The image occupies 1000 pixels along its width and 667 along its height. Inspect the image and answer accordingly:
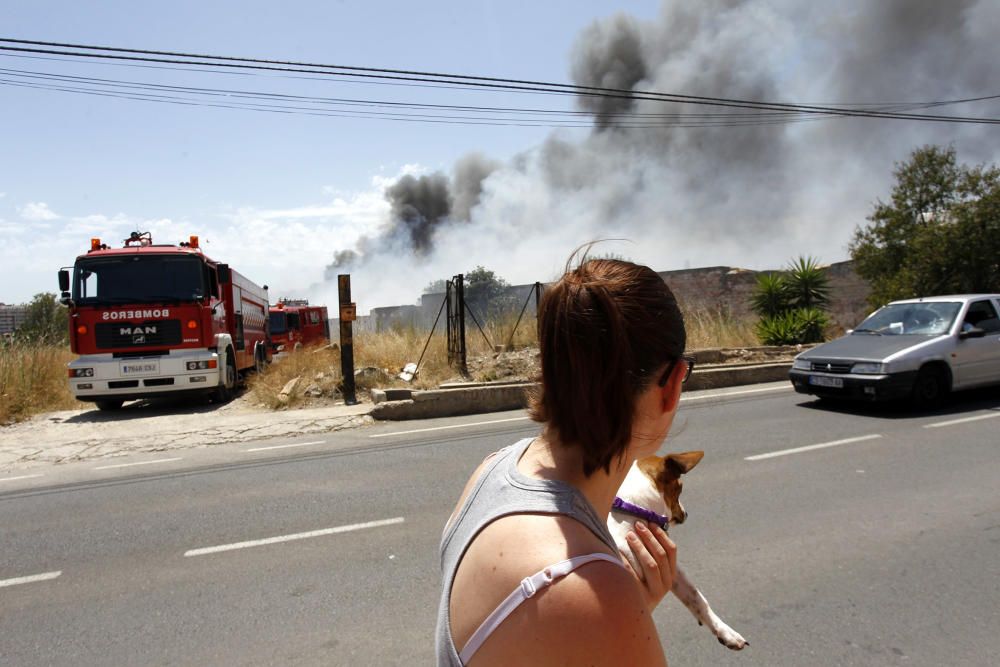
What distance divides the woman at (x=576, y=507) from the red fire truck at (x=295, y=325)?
794 inches

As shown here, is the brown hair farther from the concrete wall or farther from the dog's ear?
the concrete wall

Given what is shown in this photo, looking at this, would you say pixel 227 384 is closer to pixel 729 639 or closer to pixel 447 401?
pixel 447 401

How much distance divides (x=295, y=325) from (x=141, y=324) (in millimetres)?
12820

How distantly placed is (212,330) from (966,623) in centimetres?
1126

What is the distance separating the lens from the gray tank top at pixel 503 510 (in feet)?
3.42

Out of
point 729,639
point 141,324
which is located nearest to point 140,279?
point 141,324

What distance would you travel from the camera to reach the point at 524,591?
0.93m

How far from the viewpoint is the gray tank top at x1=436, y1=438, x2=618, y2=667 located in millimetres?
1043

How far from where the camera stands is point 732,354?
15.0 m

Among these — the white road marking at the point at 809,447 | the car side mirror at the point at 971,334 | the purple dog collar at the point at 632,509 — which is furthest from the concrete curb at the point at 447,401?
the purple dog collar at the point at 632,509

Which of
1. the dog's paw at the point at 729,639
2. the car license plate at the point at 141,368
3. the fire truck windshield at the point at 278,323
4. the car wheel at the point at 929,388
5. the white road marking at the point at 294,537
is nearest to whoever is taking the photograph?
the dog's paw at the point at 729,639

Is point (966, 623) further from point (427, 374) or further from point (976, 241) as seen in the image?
point (976, 241)

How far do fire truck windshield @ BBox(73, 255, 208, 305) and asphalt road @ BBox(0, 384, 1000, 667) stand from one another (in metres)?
4.68

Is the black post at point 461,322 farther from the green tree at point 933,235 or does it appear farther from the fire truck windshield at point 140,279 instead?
the green tree at point 933,235
